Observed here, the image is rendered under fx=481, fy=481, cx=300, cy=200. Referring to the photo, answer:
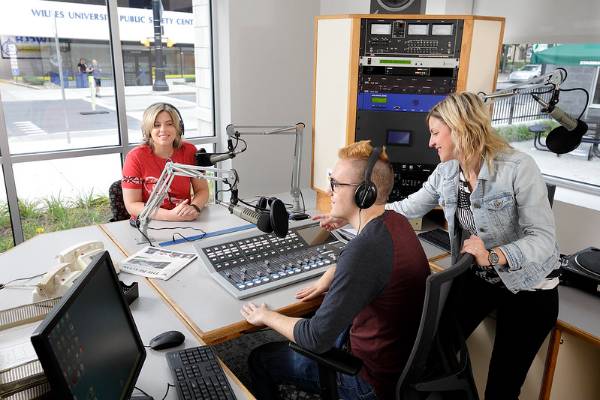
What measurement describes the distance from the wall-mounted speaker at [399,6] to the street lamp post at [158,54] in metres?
1.76

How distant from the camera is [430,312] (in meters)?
1.22

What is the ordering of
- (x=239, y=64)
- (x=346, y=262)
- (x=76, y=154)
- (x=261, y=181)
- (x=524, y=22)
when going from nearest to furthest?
1. (x=346, y=262)
2. (x=524, y=22)
3. (x=76, y=154)
4. (x=239, y=64)
5. (x=261, y=181)

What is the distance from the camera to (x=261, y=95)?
12.5ft

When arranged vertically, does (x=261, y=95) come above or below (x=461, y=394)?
above

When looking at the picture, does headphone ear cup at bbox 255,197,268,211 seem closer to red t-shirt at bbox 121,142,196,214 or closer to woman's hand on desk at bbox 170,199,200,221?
woman's hand on desk at bbox 170,199,200,221

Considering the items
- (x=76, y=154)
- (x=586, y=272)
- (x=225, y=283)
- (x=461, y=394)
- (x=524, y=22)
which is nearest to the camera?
(x=461, y=394)

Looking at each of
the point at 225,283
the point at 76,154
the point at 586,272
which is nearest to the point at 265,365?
the point at 225,283

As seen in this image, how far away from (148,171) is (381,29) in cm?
141

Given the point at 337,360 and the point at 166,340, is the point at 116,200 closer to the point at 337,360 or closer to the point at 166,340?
the point at 166,340

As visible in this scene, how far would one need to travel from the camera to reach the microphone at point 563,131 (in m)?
1.76

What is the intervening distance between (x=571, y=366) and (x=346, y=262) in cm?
108

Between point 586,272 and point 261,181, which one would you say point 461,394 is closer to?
point 586,272

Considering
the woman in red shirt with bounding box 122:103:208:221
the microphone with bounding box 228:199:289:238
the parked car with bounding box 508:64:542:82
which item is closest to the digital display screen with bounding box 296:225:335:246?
the microphone with bounding box 228:199:289:238

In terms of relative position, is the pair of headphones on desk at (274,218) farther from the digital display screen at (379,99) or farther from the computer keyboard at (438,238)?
the digital display screen at (379,99)
